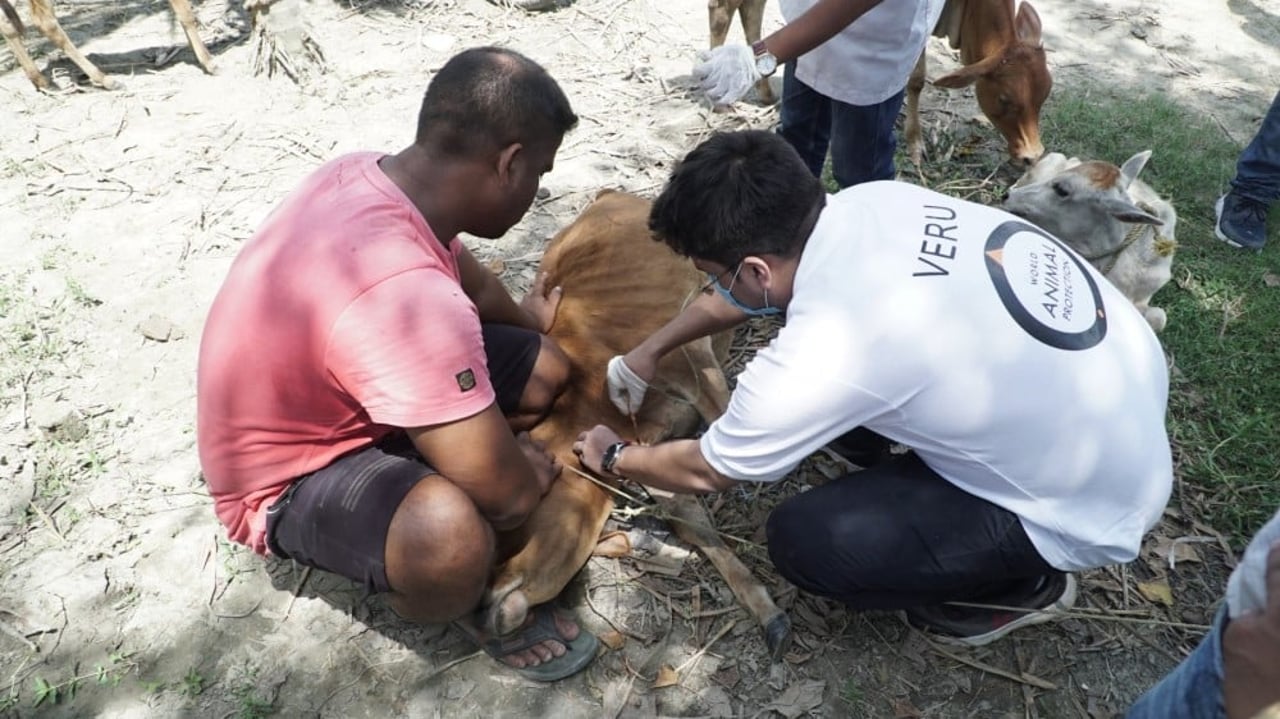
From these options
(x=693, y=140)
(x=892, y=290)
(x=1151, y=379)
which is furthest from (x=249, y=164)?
(x=1151, y=379)

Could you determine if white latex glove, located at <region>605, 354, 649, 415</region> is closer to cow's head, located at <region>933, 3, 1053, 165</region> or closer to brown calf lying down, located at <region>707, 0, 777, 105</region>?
cow's head, located at <region>933, 3, 1053, 165</region>

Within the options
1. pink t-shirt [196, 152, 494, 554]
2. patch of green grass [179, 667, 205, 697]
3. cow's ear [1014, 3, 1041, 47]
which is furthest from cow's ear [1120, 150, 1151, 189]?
patch of green grass [179, 667, 205, 697]

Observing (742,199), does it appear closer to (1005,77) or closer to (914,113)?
(914,113)

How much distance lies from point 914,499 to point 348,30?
5805mm

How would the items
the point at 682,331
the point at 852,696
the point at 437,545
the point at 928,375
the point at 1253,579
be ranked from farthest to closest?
the point at 682,331 → the point at 852,696 → the point at 437,545 → the point at 928,375 → the point at 1253,579

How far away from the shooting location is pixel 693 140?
509 centimetres

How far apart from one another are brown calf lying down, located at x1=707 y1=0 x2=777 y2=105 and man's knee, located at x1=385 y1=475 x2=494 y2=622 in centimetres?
394

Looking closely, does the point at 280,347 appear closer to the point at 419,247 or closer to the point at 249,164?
the point at 419,247

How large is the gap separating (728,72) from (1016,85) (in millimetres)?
2321

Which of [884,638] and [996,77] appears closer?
[884,638]

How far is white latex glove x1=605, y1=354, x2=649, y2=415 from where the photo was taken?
295cm

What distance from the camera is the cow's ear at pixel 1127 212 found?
3.30 metres

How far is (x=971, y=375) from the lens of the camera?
2.04 metres

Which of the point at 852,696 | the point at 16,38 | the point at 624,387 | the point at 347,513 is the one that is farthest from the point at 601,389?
the point at 16,38
